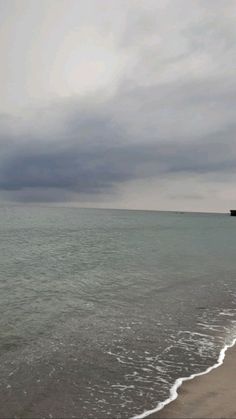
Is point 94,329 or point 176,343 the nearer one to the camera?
point 176,343

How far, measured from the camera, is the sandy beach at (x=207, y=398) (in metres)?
7.96

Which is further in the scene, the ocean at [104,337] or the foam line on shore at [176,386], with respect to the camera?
the ocean at [104,337]

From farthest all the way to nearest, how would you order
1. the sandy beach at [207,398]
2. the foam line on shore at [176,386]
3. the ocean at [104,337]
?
the ocean at [104,337] < the foam line on shore at [176,386] < the sandy beach at [207,398]

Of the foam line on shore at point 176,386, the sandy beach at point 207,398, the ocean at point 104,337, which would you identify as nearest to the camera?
the sandy beach at point 207,398

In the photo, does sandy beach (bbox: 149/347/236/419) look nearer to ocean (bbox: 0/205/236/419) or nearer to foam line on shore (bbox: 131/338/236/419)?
foam line on shore (bbox: 131/338/236/419)

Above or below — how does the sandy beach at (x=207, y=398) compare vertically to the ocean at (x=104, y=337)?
above

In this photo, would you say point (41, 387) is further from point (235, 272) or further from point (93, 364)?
point (235, 272)

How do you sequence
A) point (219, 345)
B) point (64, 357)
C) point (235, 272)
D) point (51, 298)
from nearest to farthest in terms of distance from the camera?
point (64, 357), point (219, 345), point (51, 298), point (235, 272)

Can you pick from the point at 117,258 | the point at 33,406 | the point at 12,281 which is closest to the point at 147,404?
the point at 33,406

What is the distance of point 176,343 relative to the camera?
13.4m

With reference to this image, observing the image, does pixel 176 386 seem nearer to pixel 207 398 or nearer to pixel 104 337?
pixel 207 398

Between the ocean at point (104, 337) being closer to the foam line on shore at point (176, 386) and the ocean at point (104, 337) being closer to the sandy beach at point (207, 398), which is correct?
the foam line on shore at point (176, 386)

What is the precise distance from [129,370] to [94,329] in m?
4.27

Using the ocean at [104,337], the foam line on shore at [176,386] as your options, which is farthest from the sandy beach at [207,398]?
the ocean at [104,337]
